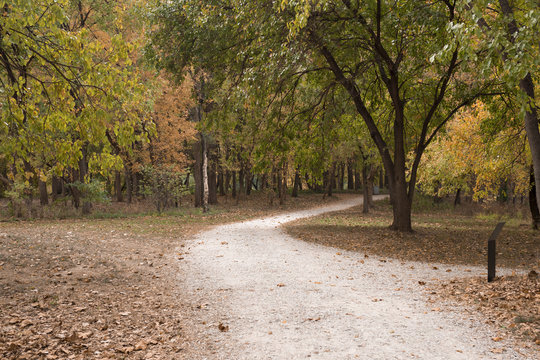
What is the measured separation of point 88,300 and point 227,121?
733 centimetres

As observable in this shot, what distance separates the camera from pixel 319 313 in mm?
5527

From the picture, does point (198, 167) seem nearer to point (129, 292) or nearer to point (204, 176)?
point (204, 176)

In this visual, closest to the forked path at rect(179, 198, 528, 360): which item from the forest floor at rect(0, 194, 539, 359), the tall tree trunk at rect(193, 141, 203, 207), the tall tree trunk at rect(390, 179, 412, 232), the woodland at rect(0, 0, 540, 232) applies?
the forest floor at rect(0, 194, 539, 359)

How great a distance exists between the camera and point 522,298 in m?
5.76

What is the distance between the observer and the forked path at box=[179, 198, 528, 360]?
14.3ft

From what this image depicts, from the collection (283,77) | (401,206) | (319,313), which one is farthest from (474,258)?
(283,77)

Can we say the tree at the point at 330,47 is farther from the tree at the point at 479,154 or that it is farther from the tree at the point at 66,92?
the tree at the point at 66,92

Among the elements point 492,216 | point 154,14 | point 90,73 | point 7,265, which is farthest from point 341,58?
point 492,216

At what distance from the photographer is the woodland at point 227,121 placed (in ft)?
17.5

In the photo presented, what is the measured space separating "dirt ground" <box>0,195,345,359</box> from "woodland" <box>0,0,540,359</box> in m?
0.03

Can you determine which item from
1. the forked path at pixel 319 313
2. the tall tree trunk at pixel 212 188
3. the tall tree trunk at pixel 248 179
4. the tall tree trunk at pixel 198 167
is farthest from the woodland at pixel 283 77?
the tall tree trunk at pixel 248 179

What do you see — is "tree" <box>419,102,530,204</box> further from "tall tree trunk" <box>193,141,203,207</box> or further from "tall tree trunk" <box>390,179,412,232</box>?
"tall tree trunk" <box>193,141,203,207</box>

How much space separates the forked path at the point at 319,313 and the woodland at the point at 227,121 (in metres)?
0.49

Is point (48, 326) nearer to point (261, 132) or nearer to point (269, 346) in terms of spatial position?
point (269, 346)
